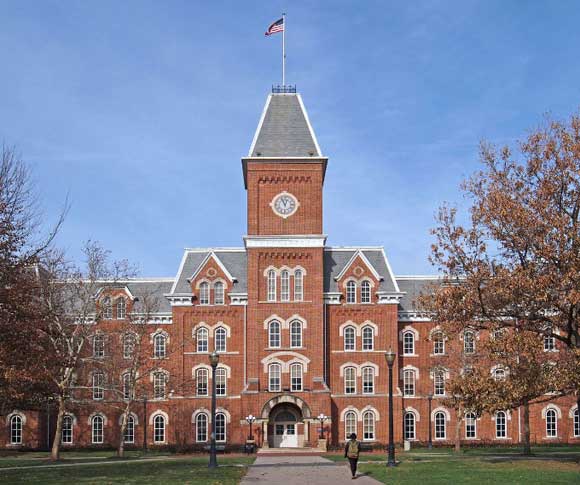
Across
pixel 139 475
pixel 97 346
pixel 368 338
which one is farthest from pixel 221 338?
pixel 139 475

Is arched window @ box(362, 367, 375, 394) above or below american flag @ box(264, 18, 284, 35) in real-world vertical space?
below

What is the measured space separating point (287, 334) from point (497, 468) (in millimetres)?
27991

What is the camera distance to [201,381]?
61.5 meters

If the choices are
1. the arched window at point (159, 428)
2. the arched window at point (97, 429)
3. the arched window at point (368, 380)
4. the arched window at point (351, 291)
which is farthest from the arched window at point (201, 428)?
the arched window at point (351, 291)

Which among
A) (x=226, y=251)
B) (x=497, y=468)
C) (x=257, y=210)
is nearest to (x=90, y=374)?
(x=226, y=251)

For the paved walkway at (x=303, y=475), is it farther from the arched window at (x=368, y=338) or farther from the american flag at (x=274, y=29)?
the american flag at (x=274, y=29)

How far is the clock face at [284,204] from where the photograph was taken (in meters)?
60.2

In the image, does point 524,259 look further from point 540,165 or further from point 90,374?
point 90,374

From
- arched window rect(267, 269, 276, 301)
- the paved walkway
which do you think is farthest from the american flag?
the paved walkway

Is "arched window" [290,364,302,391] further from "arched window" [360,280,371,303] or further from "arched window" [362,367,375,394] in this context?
"arched window" [360,280,371,303]

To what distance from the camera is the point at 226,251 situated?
211 feet

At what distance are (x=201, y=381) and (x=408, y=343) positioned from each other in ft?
51.9

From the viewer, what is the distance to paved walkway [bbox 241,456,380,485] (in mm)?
27109

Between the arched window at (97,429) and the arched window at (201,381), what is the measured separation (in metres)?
7.97
